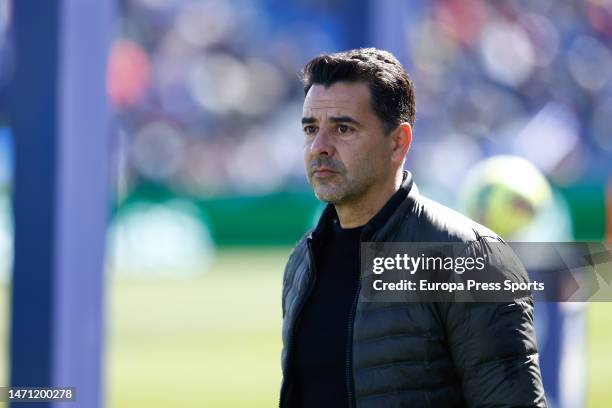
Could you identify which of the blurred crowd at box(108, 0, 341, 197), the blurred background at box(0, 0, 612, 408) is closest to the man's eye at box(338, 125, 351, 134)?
the blurred background at box(0, 0, 612, 408)

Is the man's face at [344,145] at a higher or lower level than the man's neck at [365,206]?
higher

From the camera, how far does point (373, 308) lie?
2.56 m

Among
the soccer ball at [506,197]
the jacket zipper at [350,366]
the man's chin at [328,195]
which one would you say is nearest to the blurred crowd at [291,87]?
the soccer ball at [506,197]

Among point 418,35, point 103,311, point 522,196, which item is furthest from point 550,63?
point 103,311

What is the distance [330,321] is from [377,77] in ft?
2.04

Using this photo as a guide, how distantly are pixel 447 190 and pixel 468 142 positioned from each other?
3.54ft

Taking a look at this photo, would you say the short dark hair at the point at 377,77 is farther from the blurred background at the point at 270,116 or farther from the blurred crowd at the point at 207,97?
the blurred crowd at the point at 207,97

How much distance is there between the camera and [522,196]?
535cm

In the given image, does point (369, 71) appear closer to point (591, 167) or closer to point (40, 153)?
point (40, 153)

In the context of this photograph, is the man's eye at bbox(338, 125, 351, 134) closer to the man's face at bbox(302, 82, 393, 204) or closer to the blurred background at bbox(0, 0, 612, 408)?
the man's face at bbox(302, 82, 393, 204)

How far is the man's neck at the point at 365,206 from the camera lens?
2742 mm

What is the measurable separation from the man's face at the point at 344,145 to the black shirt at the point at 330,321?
3.7 inches

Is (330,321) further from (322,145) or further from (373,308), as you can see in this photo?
(322,145)

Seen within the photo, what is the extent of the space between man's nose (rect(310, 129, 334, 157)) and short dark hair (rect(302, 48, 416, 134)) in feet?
0.44
